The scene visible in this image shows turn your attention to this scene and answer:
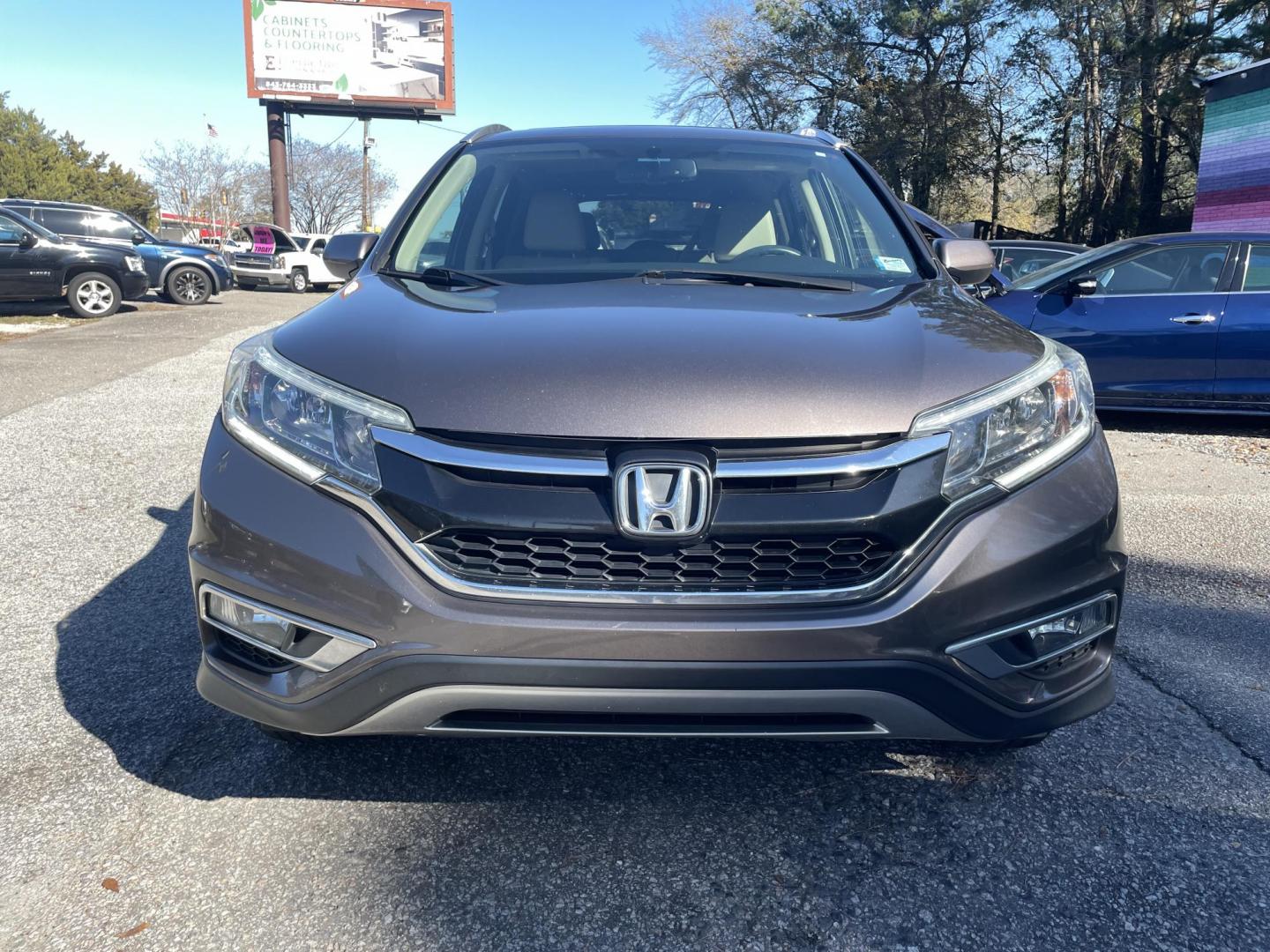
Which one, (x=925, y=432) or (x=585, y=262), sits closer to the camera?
(x=925, y=432)

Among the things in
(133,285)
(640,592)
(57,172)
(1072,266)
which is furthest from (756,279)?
(57,172)

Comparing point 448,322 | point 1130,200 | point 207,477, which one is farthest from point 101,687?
point 1130,200

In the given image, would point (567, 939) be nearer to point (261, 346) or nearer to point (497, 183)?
point (261, 346)

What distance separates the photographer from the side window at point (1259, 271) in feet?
24.0

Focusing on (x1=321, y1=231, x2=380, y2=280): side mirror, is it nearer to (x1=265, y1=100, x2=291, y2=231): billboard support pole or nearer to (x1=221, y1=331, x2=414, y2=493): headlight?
(x1=221, y1=331, x2=414, y2=493): headlight

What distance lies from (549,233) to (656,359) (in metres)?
1.31

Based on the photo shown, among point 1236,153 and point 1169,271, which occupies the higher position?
point 1236,153

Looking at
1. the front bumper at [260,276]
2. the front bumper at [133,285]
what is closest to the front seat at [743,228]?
the front bumper at [133,285]

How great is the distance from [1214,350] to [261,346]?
7056 mm

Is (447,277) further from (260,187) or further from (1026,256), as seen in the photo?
(260,187)

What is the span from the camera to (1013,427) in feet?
6.83

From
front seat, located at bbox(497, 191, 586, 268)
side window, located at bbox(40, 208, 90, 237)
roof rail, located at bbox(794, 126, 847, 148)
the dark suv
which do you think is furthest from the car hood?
side window, located at bbox(40, 208, 90, 237)

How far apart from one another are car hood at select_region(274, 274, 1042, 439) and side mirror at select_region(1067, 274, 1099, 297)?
566cm

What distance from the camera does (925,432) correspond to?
1969 millimetres
